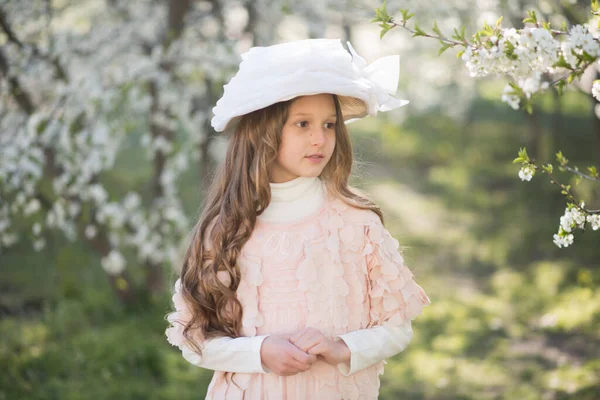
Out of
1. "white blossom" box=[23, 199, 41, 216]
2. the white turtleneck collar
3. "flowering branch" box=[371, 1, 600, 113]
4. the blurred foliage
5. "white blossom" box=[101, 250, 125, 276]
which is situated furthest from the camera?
"white blossom" box=[101, 250, 125, 276]

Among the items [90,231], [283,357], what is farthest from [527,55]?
[90,231]

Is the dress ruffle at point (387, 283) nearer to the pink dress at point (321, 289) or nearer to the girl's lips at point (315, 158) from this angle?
the pink dress at point (321, 289)

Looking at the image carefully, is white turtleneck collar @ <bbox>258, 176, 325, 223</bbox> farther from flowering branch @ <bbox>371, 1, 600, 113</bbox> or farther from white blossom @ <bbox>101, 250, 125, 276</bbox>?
white blossom @ <bbox>101, 250, 125, 276</bbox>

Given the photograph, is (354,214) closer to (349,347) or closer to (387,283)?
(387,283)

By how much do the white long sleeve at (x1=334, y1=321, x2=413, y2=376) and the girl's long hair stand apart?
0.32 meters

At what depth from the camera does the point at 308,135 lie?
1.82 meters

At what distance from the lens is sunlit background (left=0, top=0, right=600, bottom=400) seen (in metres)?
3.75

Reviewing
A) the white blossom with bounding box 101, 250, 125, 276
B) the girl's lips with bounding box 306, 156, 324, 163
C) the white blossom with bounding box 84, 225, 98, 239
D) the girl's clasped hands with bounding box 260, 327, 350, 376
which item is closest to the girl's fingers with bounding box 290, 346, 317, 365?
the girl's clasped hands with bounding box 260, 327, 350, 376

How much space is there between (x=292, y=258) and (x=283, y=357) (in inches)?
10.9

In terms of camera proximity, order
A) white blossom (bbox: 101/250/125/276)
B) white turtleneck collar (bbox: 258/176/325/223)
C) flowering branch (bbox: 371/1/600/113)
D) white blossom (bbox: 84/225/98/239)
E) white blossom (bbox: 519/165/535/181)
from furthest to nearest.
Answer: white blossom (bbox: 84/225/98/239) → white blossom (bbox: 101/250/125/276) → white turtleneck collar (bbox: 258/176/325/223) → white blossom (bbox: 519/165/535/181) → flowering branch (bbox: 371/1/600/113)

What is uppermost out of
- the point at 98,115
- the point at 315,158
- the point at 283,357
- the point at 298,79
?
the point at 98,115

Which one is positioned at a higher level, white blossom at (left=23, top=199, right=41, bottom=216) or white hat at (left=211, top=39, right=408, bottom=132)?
white blossom at (left=23, top=199, right=41, bottom=216)

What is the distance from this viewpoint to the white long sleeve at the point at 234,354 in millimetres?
1777

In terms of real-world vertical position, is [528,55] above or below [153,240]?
below
